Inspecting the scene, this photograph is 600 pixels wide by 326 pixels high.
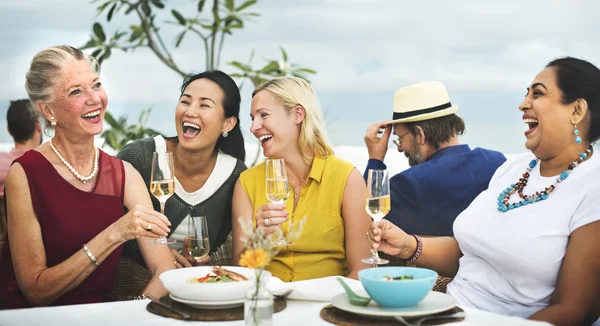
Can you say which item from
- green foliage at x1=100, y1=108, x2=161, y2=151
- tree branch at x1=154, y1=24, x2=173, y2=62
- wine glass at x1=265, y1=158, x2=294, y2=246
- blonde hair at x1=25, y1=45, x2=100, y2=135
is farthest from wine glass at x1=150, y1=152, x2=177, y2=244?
tree branch at x1=154, y1=24, x2=173, y2=62

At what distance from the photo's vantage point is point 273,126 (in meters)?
2.92

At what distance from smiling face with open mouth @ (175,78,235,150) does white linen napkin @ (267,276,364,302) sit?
1.08 meters

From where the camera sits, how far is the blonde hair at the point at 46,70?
257cm

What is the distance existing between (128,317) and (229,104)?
1.51 metres

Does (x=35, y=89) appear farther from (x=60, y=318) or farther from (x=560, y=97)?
(x=560, y=97)

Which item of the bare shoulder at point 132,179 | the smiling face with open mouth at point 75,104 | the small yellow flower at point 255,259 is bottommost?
the small yellow flower at point 255,259

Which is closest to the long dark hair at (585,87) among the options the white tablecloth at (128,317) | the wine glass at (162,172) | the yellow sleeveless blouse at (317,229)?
the white tablecloth at (128,317)

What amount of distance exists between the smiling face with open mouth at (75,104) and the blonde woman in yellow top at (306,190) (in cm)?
64

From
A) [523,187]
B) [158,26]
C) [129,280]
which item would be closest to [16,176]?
[129,280]

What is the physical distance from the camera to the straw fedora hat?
3408 millimetres

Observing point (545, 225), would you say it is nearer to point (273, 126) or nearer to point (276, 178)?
point (276, 178)

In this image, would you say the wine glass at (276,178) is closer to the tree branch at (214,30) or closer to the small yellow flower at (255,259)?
the small yellow flower at (255,259)

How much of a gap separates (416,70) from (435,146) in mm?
3035

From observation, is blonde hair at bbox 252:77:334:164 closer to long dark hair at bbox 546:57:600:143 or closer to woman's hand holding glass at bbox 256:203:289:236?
woman's hand holding glass at bbox 256:203:289:236
